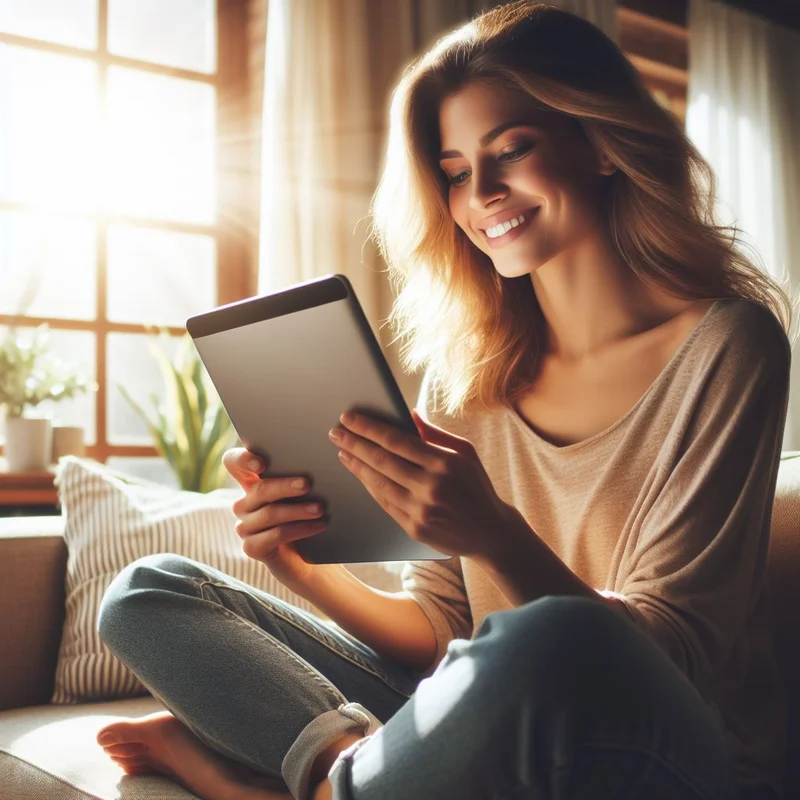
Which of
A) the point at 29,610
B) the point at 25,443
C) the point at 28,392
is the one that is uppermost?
the point at 28,392

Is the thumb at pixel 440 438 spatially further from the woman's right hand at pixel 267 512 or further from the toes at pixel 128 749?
the toes at pixel 128 749

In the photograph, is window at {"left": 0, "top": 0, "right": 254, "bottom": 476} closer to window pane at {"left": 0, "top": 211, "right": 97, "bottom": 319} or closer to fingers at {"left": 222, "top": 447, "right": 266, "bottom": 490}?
window pane at {"left": 0, "top": 211, "right": 97, "bottom": 319}

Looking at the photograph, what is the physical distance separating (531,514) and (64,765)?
0.63 m

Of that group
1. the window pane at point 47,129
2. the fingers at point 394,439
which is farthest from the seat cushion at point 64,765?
the window pane at point 47,129

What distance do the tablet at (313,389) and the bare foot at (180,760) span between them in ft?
0.81

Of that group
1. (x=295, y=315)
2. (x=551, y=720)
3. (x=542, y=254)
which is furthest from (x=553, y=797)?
(x=542, y=254)

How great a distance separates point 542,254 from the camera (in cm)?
124

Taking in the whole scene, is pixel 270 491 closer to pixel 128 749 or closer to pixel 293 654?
pixel 293 654

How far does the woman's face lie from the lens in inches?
Result: 47.9

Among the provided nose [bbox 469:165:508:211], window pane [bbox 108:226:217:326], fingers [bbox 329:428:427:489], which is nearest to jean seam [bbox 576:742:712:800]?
fingers [bbox 329:428:427:489]

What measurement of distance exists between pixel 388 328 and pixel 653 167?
71.1 inches

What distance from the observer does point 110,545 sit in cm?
160

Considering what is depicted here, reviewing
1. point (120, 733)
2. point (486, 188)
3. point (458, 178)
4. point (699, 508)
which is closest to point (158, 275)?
point (458, 178)

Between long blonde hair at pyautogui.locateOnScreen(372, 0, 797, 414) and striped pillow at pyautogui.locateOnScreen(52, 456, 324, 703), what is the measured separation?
0.51 m
